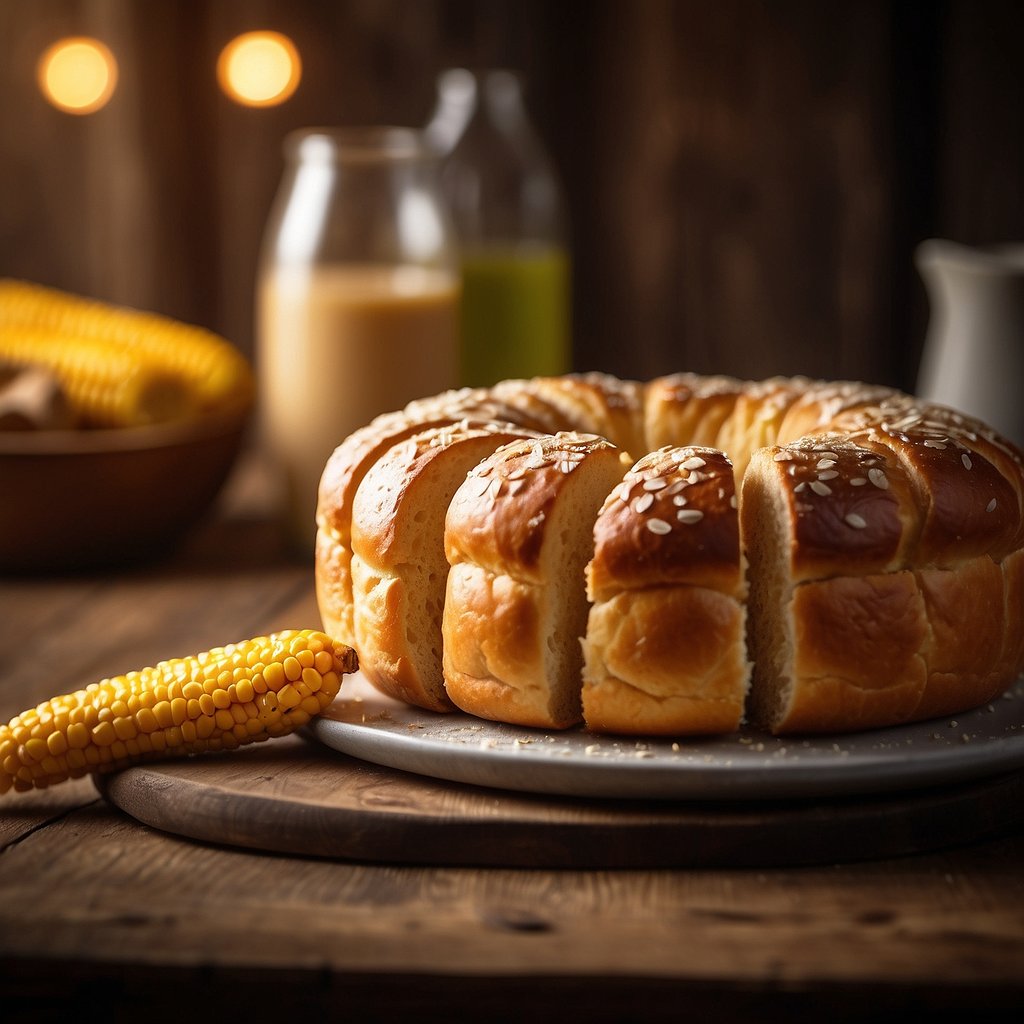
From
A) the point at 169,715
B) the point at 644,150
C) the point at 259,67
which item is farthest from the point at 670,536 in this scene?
the point at 259,67

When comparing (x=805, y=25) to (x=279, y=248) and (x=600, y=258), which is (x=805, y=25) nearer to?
(x=600, y=258)

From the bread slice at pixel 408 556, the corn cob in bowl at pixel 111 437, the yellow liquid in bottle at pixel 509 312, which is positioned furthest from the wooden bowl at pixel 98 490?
the bread slice at pixel 408 556

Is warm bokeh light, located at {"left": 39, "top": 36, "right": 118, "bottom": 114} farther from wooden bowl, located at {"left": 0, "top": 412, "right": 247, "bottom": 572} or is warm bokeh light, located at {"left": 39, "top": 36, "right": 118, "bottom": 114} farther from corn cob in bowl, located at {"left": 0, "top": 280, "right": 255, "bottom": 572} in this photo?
wooden bowl, located at {"left": 0, "top": 412, "right": 247, "bottom": 572}

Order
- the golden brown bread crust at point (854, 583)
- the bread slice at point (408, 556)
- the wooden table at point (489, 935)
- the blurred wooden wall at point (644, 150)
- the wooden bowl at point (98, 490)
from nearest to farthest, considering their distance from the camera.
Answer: the wooden table at point (489, 935)
the golden brown bread crust at point (854, 583)
the bread slice at point (408, 556)
the wooden bowl at point (98, 490)
the blurred wooden wall at point (644, 150)

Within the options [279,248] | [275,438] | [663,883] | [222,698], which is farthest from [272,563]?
[663,883]

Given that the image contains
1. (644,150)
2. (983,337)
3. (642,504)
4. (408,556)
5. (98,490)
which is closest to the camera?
(642,504)

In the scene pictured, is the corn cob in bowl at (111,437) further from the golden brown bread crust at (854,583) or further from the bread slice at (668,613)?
the bread slice at (668,613)

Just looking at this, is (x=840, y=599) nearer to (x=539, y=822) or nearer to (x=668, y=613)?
(x=668, y=613)
